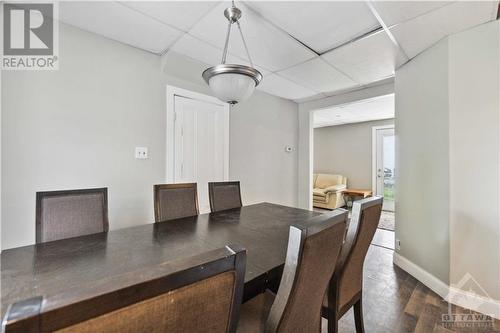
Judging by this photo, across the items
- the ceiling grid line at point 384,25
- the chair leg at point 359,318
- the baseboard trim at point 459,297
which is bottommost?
the baseboard trim at point 459,297

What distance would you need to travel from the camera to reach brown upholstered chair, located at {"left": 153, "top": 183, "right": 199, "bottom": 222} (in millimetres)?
1875

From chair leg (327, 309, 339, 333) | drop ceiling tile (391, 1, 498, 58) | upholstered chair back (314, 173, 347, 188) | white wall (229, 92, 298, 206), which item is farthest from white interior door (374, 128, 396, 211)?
chair leg (327, 309, 339, 333)

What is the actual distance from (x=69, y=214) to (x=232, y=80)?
4.48 feet

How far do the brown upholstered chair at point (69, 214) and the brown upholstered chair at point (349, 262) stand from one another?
60.2 inches

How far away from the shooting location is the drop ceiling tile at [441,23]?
1.66 m

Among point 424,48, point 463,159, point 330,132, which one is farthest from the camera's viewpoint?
point 330,132

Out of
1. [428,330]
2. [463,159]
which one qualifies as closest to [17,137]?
[428,330]

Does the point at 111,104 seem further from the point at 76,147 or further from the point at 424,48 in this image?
the point at 424,48

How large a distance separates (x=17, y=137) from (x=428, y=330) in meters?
Answer: 3.45

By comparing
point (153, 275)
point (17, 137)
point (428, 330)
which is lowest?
point (428, 330)

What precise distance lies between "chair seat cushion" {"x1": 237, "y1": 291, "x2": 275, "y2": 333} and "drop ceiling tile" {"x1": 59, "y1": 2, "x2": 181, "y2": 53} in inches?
89.3

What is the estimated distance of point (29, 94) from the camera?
5.96ft

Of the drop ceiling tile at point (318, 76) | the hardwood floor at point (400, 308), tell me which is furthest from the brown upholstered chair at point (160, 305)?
the drop ceiling tile at point (318, 76)

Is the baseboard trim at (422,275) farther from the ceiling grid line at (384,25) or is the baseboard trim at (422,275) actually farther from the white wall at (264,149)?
the ceiling grid line at (384,25)
